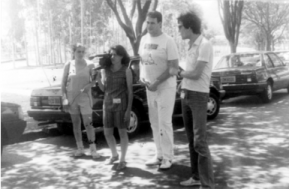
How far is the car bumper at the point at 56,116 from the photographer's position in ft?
23.9

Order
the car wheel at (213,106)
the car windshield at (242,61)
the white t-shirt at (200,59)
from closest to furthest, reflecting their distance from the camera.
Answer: the white t-shirt at (200,59) < the car wheel at (213,106) < the car windshield at (242,61)

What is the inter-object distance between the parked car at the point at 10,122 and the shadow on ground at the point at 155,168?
1.39 ft

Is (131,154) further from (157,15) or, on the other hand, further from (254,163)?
(157,15)

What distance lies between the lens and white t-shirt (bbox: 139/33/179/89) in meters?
5.16

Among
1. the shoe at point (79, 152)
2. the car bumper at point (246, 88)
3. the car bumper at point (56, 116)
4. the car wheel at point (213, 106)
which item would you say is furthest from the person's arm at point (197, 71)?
the car bumper at point (246, 88)

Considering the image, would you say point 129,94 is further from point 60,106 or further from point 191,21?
point 60,106

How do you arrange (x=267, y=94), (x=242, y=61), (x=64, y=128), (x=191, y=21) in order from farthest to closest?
1. (x=242, y=61)
2. (x=267, y=94)
3. (x=64, y=128)
4. (x=191, y=21)

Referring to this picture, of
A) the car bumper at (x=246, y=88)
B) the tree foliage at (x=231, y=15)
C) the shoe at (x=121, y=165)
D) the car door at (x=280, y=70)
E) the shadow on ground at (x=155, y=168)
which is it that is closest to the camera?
the shadow on ground at (x=155, y=168)

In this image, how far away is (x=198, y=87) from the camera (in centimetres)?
414

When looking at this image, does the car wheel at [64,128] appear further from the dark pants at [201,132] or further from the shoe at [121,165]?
the dark pants at [201,132]

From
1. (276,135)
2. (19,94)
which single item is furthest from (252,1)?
(276,135)

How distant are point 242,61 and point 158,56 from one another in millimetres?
7378

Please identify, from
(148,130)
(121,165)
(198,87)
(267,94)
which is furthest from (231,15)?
(198,87)

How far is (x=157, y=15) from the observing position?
17.1ft
